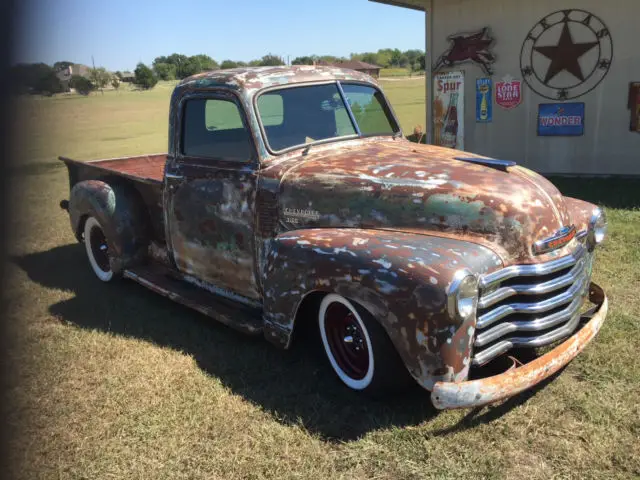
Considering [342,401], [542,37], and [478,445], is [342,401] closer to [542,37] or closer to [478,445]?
[478,445]

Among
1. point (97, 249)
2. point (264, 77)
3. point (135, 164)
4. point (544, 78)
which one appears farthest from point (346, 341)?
point (544, 78)

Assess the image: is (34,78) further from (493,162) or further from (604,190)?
(604,190)

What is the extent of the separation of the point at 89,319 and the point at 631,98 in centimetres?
803

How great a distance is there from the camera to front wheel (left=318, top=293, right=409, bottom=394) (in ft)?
9.64

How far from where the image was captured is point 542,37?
8.80 m

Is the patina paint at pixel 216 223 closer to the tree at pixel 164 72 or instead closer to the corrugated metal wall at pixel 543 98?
the tree at pixel 164 72

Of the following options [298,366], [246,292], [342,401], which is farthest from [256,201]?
[342,401]

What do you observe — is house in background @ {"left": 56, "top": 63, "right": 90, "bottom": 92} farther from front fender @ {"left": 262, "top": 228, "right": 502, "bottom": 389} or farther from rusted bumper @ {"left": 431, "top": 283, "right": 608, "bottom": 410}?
rusted bumper @ {"left": 431, "top": 283, "right": 608, "bottom": 410}

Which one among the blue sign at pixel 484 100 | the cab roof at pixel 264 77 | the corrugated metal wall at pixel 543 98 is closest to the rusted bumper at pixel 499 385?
the cab roof at pixel 264 77

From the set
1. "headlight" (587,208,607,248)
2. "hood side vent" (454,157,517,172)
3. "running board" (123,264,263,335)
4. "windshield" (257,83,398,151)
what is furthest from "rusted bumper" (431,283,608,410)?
"windshield" (257,83,398,151)

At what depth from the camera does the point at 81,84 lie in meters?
1.46

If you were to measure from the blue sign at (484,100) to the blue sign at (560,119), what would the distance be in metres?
0.83

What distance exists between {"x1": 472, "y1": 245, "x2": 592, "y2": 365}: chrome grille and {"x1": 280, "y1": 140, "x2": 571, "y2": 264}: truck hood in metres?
0.10

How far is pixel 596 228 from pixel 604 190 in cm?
491
